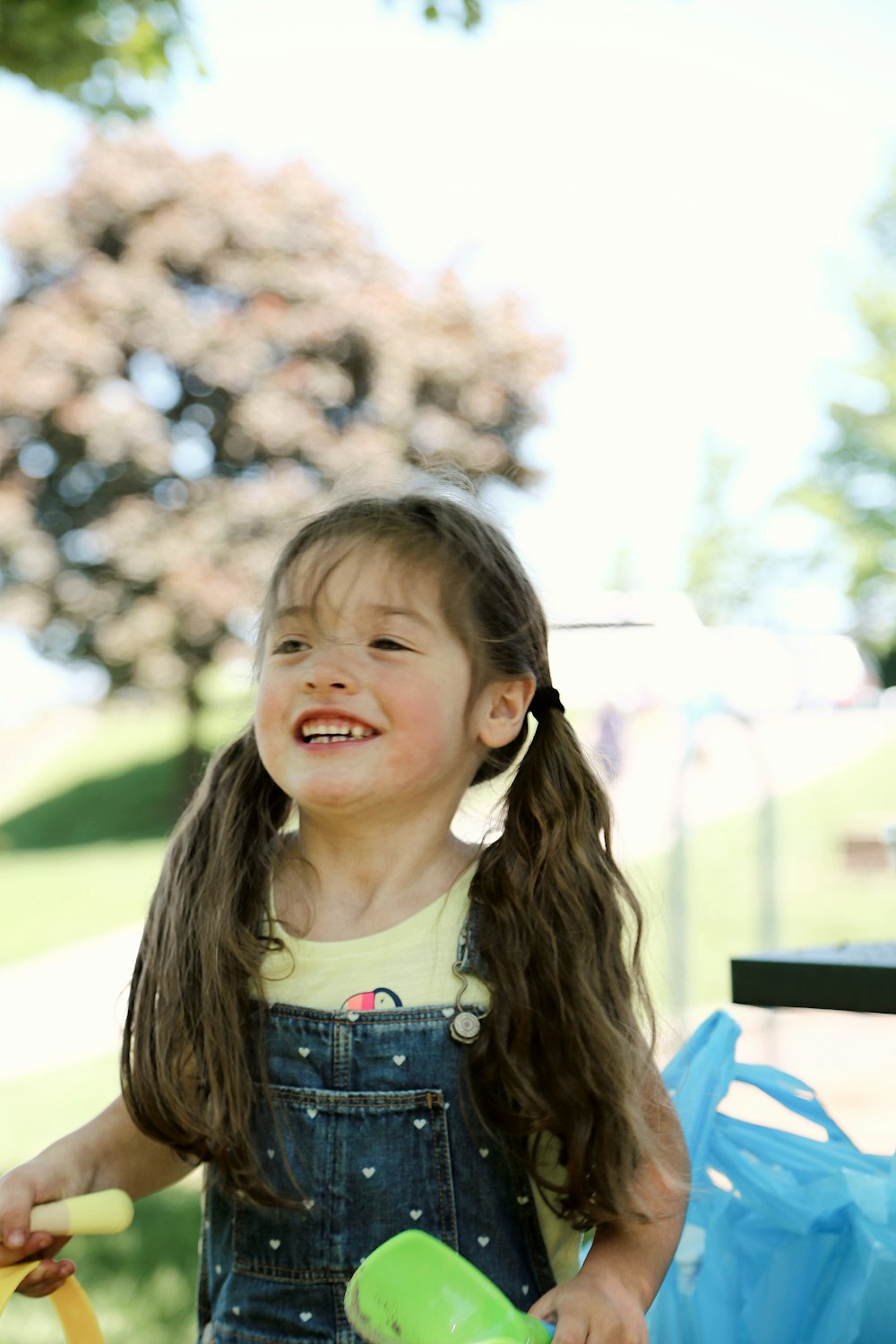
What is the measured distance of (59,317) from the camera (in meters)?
12.6

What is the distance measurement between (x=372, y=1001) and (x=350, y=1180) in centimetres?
16

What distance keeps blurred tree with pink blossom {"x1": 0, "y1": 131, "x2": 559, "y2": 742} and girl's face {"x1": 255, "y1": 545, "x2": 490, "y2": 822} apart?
11004 mm

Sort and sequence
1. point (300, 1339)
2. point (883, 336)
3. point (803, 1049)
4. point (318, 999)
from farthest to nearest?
point (883, 336), point (803, 1049), point (318, 999), point (300, 1339)

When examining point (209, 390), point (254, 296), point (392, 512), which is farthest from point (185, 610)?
point (392, 512)

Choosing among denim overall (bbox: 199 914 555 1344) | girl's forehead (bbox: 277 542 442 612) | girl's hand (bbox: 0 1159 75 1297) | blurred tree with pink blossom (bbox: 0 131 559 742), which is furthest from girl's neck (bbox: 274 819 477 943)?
blurred tree with pink blossom (bbox: 0 131 559 742)

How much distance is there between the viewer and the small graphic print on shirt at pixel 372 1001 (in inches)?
52.4

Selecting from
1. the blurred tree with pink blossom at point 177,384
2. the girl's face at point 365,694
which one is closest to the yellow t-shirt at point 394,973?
the girl's face at point 365,694

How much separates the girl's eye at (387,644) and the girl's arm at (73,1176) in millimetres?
518

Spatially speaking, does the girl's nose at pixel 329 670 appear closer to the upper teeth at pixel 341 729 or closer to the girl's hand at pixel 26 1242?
the upper teeth at pixel 341 729

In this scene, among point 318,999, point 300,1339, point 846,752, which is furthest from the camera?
point 846,752

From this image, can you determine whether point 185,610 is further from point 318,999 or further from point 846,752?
point 318,999

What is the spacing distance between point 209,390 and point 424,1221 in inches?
485

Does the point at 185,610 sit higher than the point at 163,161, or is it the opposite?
the point at 163,161

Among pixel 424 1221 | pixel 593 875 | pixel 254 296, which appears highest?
pixel 254 296
